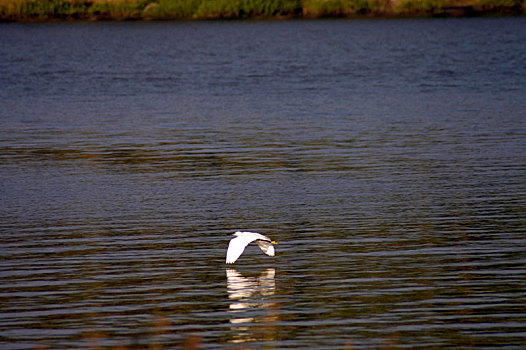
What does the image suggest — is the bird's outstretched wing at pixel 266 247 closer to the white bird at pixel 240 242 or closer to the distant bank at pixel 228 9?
the white bird at pixel 240 242

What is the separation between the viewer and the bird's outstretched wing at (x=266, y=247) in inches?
496

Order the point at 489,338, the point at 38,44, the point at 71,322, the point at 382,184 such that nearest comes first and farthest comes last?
the point at 489,338 → the point at 71,322 → the point at 382,184 → the point at 38,44

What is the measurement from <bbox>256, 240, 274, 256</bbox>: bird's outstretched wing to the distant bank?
2702 inches

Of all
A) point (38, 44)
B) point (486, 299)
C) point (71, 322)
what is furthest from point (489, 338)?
point (38, 44)

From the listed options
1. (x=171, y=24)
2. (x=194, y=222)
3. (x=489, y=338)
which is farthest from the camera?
(x=171, y=24)

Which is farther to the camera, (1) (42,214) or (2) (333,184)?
(2) (333,184)

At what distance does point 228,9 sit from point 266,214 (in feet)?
226

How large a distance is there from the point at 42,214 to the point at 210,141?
7.77 metres

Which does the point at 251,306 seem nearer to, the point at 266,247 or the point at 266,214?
the point at 266,247

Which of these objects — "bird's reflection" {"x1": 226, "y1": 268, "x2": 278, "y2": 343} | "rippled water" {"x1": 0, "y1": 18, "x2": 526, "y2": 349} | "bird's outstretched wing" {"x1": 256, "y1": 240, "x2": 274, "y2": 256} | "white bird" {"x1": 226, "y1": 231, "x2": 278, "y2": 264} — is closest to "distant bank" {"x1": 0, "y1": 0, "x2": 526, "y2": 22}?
"rippled water" {"x1": 0, "y1": 18, "x2": 526, "y2": 349}

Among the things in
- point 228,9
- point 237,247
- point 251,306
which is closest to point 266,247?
point 237,247

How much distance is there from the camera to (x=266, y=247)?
12.6 m

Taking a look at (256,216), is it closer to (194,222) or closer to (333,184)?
(194,222)

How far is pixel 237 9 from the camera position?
8281cm
